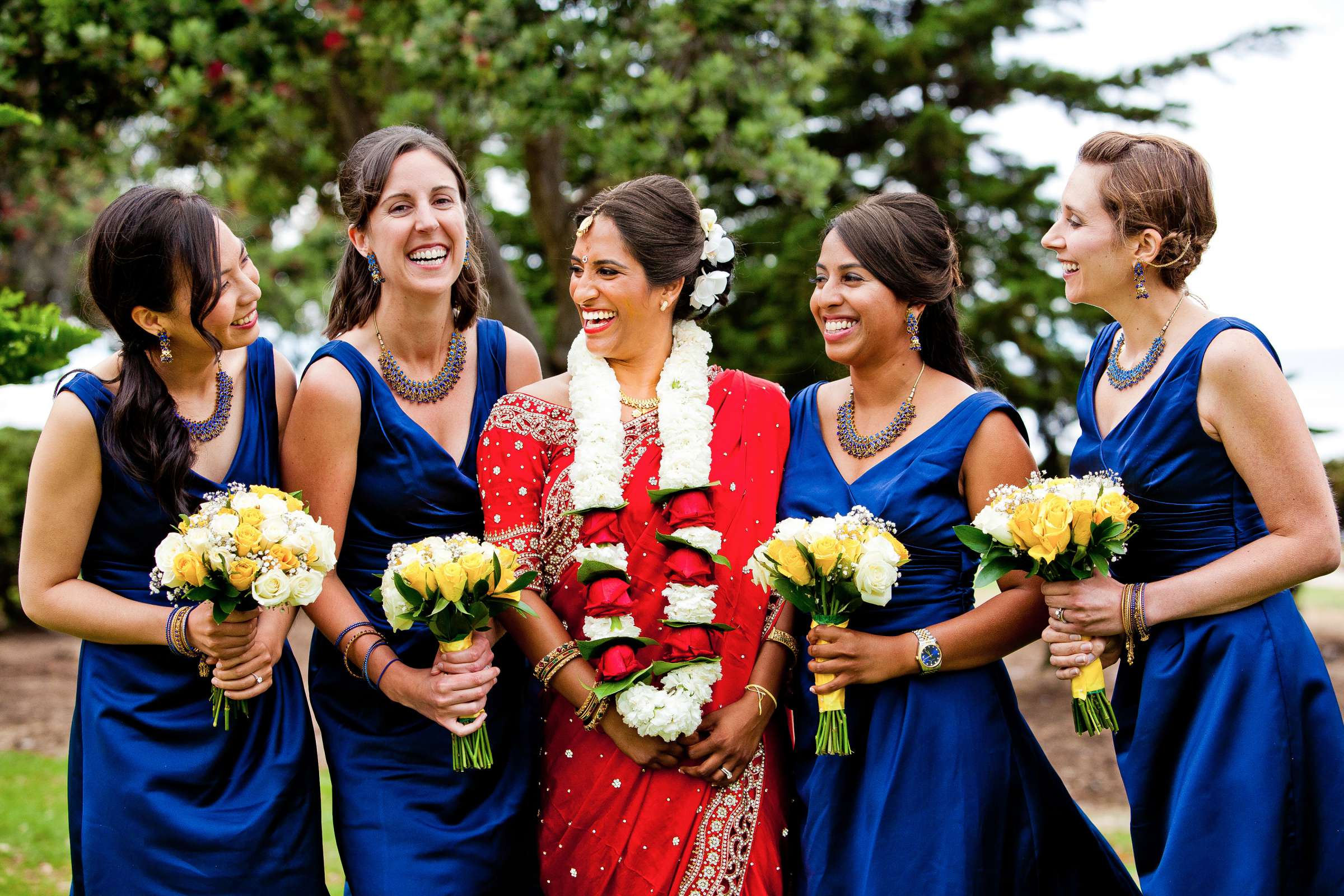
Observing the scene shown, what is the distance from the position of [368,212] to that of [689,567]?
178 cm

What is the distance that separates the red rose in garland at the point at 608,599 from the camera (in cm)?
382

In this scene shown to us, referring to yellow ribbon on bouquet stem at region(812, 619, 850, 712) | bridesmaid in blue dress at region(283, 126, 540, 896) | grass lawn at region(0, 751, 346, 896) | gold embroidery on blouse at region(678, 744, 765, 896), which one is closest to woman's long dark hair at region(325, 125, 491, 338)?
bridesmaid in blue dress at region(283, 126, 540, 896)

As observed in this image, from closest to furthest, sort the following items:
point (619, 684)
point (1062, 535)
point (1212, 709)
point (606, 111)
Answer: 1. point (1062, 535)
2. point (1212, 709)
3. point (619, 684)
4. point (606, 111)

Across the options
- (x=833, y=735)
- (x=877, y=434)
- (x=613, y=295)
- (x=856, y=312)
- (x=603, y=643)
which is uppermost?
(x=613, y=295)

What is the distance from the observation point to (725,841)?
3855 mm

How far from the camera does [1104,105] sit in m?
11.8

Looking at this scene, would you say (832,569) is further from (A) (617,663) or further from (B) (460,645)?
(B) (460,645)

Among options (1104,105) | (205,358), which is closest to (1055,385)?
(1104,105)

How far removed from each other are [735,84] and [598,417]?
5.33m

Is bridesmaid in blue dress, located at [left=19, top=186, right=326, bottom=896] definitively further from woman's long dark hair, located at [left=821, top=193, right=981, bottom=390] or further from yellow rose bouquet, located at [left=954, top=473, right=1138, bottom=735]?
yellow rose bouquet, located at [left=954, top=473, right=1138, bottom=735]

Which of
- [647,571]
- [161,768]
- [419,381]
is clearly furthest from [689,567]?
[161,768]

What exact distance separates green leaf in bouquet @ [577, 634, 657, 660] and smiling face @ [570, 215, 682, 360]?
3.36 ft

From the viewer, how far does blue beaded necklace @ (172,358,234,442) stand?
4.04 metres

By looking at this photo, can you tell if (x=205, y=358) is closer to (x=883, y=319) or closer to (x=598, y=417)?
(x=598, y=417)
